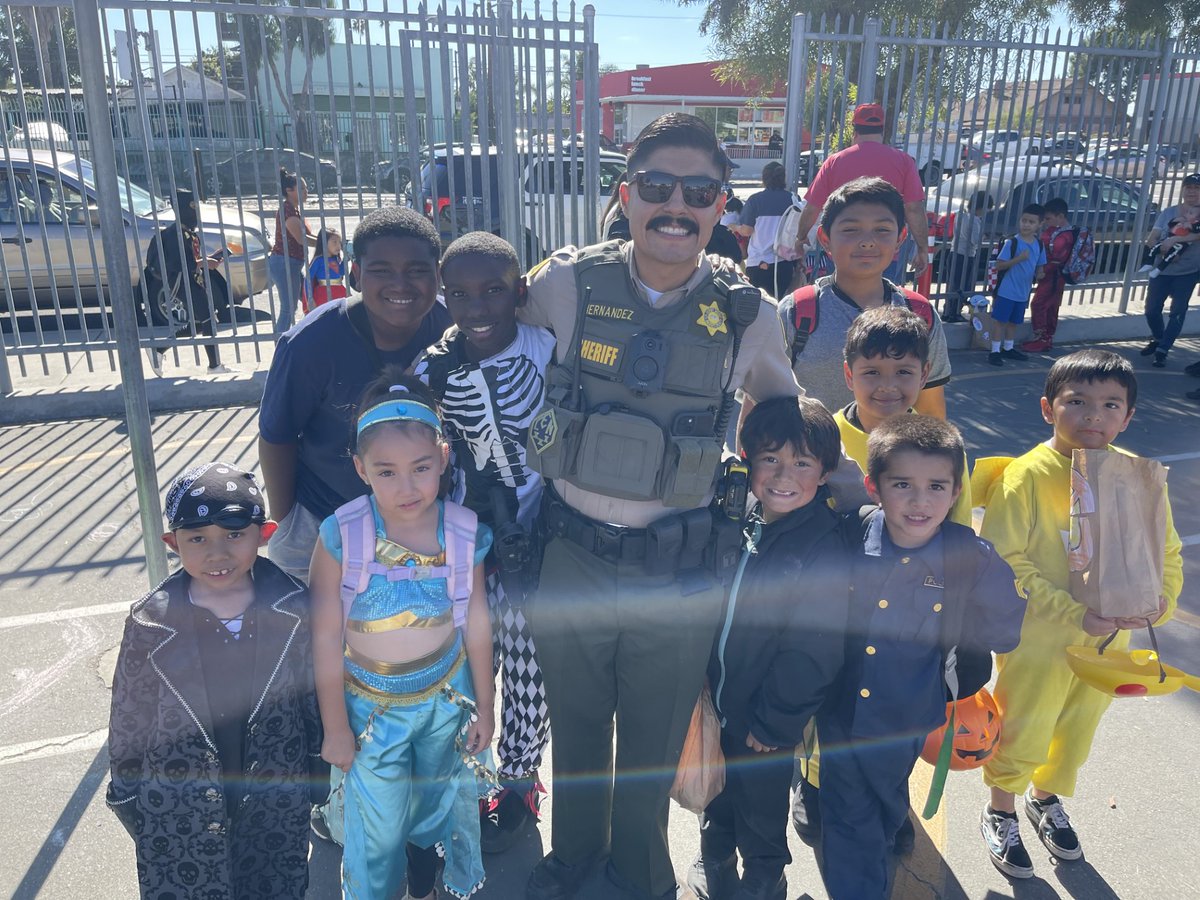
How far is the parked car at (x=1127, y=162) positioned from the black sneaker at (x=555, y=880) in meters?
9.16

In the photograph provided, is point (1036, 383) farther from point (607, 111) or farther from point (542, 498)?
point (607, 111)

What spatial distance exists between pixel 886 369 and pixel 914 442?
1.11ft

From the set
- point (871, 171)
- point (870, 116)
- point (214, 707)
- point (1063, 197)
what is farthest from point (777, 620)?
point (1063, 197)

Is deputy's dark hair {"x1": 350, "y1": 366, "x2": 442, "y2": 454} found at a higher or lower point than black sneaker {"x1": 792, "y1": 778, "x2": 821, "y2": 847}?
higher

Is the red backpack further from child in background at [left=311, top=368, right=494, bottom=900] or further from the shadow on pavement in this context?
the shadow on pavement

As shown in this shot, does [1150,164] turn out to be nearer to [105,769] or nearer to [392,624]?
[392,624]

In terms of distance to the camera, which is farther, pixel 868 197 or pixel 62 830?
pixel 868 197

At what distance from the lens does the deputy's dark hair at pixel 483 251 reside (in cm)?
229

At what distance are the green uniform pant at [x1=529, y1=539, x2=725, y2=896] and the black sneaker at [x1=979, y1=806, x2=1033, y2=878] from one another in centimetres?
100

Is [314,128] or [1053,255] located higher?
[314,128]

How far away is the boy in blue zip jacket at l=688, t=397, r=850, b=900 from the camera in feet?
7.55

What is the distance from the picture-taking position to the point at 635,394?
222cm

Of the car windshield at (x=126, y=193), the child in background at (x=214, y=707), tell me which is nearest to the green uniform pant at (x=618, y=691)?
the child in background at (x=214, y=707)

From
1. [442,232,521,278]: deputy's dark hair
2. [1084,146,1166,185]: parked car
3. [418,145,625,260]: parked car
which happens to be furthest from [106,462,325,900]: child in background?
[1084,146,1166,185]: parked car
